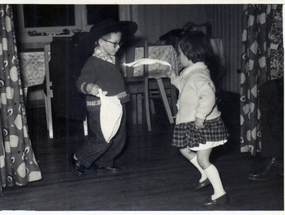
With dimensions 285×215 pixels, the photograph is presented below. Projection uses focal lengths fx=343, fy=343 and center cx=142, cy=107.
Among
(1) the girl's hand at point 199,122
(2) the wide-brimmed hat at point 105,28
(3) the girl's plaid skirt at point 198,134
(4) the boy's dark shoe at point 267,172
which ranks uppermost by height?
(2) the wide-brimmed hat at point 105,28

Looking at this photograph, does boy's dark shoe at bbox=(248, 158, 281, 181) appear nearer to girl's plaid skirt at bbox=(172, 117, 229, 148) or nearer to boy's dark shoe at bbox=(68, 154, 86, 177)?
girl's plaid skirt at bbox=(172, 117, 229, 148)

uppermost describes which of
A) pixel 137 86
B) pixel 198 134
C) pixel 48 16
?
pixel 48 16

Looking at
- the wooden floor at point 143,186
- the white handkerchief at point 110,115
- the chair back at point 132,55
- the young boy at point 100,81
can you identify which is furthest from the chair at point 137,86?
the white handkerchief at point 110,115

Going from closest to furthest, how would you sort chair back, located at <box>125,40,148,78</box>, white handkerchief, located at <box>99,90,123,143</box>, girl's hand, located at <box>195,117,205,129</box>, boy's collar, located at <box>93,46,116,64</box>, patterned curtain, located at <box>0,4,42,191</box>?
1. girl's hand, located at <box>195,117,205,129</box>
2. patterned curtain, located at <box>0,4,42,191</box>
3. white handkerchief, located at <box>99,90,123,143</box>
4. boy's collar, located at <box>93,46,116,64</box>
5. chair back, located at <box>125,40,148,78</box>

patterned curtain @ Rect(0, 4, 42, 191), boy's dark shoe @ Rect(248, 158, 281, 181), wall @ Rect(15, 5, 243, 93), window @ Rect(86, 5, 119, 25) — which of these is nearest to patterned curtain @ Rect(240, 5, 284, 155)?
boy's dark shoe @ Rect(248, 158, 281, 181)

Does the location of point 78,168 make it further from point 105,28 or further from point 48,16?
point 48,16

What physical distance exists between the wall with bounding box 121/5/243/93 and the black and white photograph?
6.05 ft

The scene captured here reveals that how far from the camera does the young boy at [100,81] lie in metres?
2.05

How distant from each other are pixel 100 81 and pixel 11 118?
1.83 ft

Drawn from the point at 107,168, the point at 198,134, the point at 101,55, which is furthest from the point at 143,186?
the point at 101,55

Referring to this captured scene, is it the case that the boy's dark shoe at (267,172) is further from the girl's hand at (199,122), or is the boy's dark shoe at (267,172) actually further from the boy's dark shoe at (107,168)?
the boy's dark shoe at (107,168)

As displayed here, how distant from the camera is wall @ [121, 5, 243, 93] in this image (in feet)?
15.9

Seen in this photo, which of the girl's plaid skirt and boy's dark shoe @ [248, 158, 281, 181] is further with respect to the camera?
boy's dark shoe @ [248, 158, 281, 181]

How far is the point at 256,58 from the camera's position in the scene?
7.75 feet
